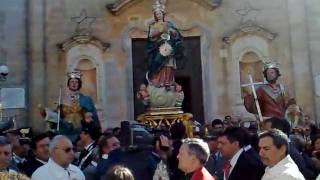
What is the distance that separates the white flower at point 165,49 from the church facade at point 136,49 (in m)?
3.39

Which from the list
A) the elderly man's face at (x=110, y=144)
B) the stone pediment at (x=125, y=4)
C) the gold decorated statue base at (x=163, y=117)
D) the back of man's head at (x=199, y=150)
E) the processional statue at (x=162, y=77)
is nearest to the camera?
the back of man's head at (x=199, y=150)

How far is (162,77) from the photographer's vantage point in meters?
12.8

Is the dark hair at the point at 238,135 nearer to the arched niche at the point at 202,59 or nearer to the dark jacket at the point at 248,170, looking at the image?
the dark jacket at the point at 248,170

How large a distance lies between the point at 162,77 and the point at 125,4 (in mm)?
4115

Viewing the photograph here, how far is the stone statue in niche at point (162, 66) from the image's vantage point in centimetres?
1259

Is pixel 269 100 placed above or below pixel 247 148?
above

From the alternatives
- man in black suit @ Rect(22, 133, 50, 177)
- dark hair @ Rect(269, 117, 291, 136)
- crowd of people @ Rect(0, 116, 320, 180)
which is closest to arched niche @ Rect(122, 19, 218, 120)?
crowd of people @ Rect(0, 116, 320, 180)

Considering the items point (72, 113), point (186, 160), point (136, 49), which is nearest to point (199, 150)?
point (186, 160)

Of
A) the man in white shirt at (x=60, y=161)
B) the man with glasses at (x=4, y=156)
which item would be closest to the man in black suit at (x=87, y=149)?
the man in white shirt at (x=60, y=161)

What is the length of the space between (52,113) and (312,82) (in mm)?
7272

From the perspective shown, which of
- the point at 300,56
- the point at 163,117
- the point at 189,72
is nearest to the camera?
the point at 163,117

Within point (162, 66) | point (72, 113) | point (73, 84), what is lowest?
point (72, 113)

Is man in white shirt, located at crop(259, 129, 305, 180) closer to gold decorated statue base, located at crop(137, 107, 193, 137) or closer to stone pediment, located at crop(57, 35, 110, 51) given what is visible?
gold decorated statue base, located at crop(137, 107, 193, 137)

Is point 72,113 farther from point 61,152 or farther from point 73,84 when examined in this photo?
point 61,152
